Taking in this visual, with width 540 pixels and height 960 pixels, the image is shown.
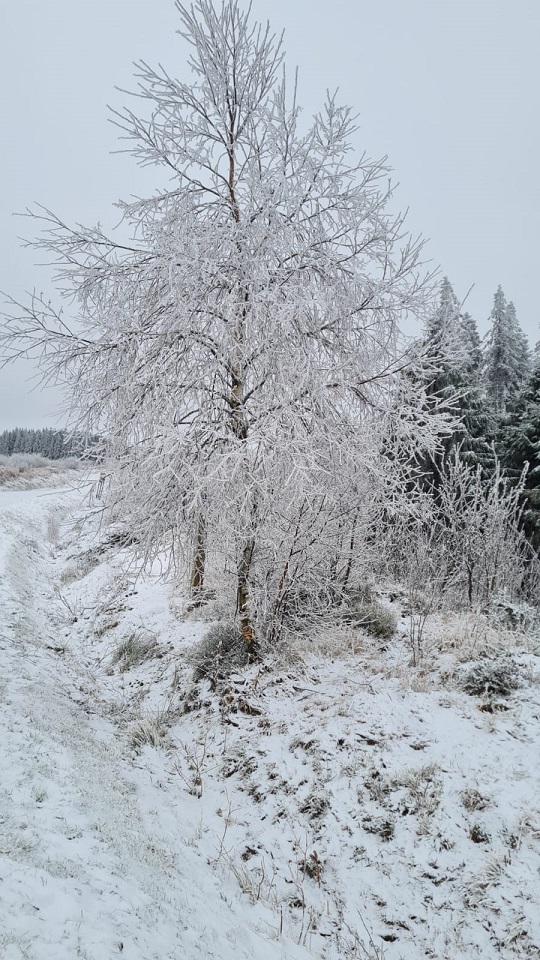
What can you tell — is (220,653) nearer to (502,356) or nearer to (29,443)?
(502,356)

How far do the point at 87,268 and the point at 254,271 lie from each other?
1945 millimetres

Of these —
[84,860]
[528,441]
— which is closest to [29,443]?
[528,441]

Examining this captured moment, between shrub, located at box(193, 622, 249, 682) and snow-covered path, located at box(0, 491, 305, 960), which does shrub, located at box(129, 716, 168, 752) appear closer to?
snow-covered path, located at box(0, 491, 305, 960)

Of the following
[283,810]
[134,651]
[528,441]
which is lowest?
[134,651]

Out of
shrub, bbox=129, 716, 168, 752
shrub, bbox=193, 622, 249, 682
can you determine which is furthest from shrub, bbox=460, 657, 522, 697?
shrub, bbox=129, 716, 168, 752

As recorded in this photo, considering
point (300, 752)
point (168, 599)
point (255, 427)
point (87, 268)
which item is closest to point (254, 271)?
point (255, 427)

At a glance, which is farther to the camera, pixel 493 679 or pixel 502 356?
pixel 502 356

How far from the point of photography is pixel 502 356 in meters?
25.8

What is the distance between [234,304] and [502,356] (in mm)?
25920

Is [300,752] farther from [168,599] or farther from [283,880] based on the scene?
[168,599]

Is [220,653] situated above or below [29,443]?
below

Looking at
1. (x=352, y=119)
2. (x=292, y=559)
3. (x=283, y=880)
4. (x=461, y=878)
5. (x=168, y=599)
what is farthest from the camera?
(x=168, y=599)

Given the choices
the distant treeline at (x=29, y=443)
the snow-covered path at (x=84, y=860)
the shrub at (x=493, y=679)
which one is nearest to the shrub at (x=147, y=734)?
the snow-covered path at (x=84, y=860)

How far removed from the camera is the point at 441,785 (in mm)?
3654
